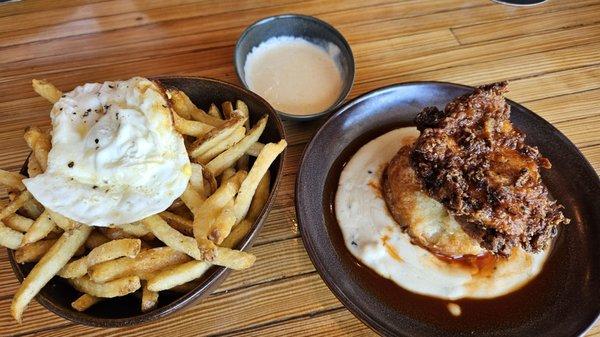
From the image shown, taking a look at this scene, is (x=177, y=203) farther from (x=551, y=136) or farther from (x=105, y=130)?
(x=551, y=136)

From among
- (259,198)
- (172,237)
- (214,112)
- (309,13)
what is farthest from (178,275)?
(309,13)

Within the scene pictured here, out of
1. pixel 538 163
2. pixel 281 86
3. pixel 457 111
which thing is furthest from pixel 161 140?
pixel 538 163

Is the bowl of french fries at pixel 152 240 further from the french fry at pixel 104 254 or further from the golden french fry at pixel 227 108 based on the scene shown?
the golden french fry at pixel 227 108

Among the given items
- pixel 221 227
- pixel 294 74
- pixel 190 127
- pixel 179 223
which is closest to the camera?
pixel 221 227

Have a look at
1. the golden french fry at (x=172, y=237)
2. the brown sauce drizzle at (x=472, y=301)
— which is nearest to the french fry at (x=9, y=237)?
the golden french fry at (x=172, y=237)

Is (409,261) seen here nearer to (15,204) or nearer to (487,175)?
(487,175)

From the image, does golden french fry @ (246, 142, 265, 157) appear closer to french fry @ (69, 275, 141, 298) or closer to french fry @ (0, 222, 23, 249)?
french fry @ (69, 275, 141, 298)
